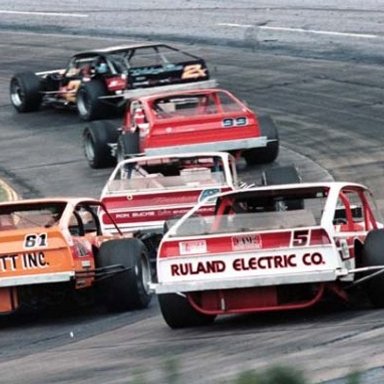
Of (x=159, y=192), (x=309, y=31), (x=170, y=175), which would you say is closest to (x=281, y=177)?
(x=170, y=175)

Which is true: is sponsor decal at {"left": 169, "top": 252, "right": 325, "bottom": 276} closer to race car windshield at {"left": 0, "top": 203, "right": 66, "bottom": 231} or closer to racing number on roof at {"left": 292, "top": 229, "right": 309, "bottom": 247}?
racing number on roof at {"left": 292, "top": 229, "right": 309, "bottom": 247}

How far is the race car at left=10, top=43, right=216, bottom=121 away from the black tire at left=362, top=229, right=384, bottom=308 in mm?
15081

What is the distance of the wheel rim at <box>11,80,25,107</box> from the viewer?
1151 inches

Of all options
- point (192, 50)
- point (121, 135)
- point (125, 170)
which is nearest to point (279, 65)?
point (192, 50)

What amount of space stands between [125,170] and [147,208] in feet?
4.23

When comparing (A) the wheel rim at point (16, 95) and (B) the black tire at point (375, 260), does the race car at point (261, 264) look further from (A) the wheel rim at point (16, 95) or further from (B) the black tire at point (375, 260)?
(A) the wheel rim at point (16, 95)

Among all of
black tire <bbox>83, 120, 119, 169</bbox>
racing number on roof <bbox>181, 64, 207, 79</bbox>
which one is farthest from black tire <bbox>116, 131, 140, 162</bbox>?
racing number on roof <bbox>181, 64, 207, 79</bbox>

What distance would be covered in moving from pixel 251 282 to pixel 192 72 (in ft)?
52.7

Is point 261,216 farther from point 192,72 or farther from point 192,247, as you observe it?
point 192,72

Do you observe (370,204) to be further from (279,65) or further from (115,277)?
(279,65)

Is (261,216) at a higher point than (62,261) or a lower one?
higher

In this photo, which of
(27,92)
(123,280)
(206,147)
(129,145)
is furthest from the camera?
(27,92)

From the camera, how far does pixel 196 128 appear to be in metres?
22.4

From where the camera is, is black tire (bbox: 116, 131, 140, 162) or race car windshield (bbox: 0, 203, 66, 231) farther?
black tire (bbox: 116, 131, 140, 162)
